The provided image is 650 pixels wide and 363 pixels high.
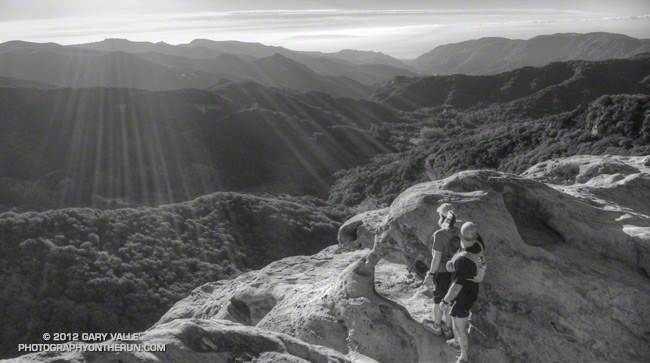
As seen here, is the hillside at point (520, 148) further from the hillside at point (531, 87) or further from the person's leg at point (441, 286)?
the hillside at point (531, 87)

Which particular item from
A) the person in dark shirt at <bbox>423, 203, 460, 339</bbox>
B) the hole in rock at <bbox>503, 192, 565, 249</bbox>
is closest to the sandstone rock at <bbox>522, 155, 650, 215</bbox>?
the hole in rock at <bbox>503, 192, 565, 249</bbox>

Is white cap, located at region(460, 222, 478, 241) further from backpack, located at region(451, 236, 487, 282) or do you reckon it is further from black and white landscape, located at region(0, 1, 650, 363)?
black and white landscape, located at region(0, 1, 650, 363)

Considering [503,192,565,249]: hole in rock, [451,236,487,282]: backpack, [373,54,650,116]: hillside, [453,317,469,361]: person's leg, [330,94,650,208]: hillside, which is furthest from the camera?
[373,54,650,116]: hillside

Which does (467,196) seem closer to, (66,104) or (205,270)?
(205,270)

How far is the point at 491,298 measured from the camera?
7.91m

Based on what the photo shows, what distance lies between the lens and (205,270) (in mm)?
28359

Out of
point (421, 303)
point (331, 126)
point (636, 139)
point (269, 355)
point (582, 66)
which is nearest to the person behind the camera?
point (269, 355)

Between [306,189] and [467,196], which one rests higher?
[467,196]

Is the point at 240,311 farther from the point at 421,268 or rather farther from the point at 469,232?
the point at 469,232

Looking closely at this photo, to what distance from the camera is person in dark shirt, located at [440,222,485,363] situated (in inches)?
275

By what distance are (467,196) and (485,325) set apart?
2.83m

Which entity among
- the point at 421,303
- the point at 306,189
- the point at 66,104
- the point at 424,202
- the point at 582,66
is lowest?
the point at 306,189

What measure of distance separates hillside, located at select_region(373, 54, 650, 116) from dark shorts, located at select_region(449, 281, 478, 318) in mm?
101723

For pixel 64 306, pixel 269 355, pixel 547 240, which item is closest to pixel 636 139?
pixel 547 240
